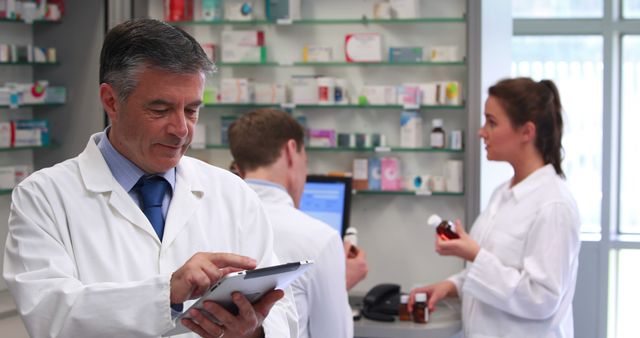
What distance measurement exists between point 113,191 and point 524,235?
1887 millimetres

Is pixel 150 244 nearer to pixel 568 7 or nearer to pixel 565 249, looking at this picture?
pixel 565 249

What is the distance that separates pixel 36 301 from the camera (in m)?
1.70

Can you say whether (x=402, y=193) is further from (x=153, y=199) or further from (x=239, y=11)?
(x=153, y=199)

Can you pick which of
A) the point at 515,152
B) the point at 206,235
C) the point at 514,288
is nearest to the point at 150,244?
the point at 206,235

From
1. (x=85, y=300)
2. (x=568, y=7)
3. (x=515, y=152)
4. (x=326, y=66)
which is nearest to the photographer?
(x=85, y=300)

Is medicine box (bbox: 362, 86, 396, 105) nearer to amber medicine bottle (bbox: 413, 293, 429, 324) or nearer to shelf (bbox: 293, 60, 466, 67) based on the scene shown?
shelf (bbox: 293, 60, 466, 67)

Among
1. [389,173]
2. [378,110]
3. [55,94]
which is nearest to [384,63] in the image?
[378,110]

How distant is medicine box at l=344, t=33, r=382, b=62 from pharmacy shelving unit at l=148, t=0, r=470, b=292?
8 cm

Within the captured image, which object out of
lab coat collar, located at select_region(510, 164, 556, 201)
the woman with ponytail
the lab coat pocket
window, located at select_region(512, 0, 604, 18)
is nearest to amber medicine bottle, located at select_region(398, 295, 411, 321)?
the woman with ponytail

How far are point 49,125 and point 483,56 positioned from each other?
2.55 meters

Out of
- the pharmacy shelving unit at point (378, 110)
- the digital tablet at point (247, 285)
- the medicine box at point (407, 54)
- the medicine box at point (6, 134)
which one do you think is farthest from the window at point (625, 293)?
the digital tablet at point (247, 285)

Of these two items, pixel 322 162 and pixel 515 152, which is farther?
pixel 322 162

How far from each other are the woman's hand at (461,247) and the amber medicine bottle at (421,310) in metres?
0.39

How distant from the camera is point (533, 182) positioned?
3.40 metres
